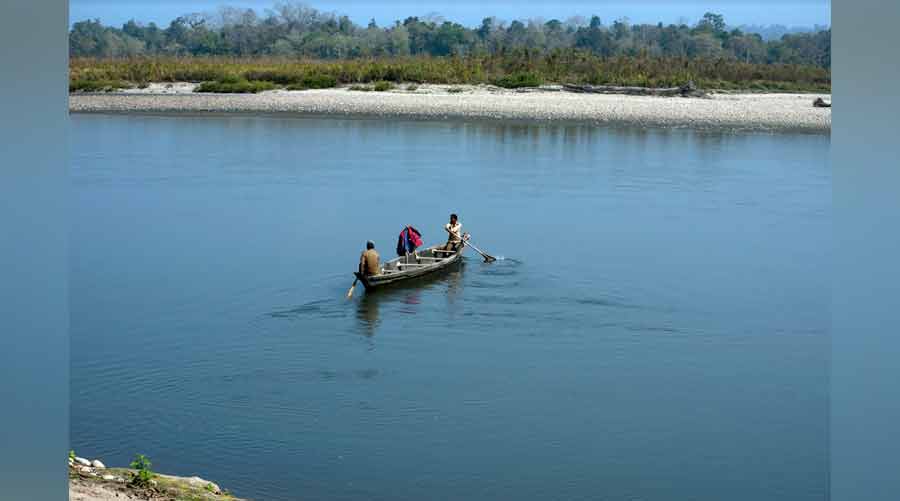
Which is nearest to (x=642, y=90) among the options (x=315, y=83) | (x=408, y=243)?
(x=315, y=83)

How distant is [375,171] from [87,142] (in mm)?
7492

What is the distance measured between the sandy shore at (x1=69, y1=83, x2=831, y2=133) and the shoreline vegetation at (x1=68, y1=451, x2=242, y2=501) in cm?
2186

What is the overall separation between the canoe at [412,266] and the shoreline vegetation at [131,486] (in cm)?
556

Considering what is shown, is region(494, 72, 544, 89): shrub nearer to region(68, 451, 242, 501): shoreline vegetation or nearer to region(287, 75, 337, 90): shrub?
region(287, 75, 337, 90): shrub

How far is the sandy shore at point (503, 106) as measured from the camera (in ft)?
88.1

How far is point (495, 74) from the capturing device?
104 feet

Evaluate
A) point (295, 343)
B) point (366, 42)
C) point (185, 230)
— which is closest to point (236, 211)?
point (185, 230)

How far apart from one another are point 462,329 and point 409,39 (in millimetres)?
32328

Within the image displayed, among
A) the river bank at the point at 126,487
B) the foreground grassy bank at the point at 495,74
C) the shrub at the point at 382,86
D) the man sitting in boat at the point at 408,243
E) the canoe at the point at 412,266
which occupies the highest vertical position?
the foreground grassy bank at the point at 495,74

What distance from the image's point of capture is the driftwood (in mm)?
29720

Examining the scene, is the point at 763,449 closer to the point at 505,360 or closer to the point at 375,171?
the point at 505,360

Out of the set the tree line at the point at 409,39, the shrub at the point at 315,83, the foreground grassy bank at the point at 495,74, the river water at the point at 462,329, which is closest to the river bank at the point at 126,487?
the river water at the point at 462,329

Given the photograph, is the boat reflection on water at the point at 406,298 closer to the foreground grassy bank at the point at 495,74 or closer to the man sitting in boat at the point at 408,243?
the man sitting in boat at the point at 408,243

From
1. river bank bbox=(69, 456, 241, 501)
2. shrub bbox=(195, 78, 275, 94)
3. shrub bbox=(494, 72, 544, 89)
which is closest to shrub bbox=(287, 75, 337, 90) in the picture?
shrub bbox=(195, 78, 275, 94)
